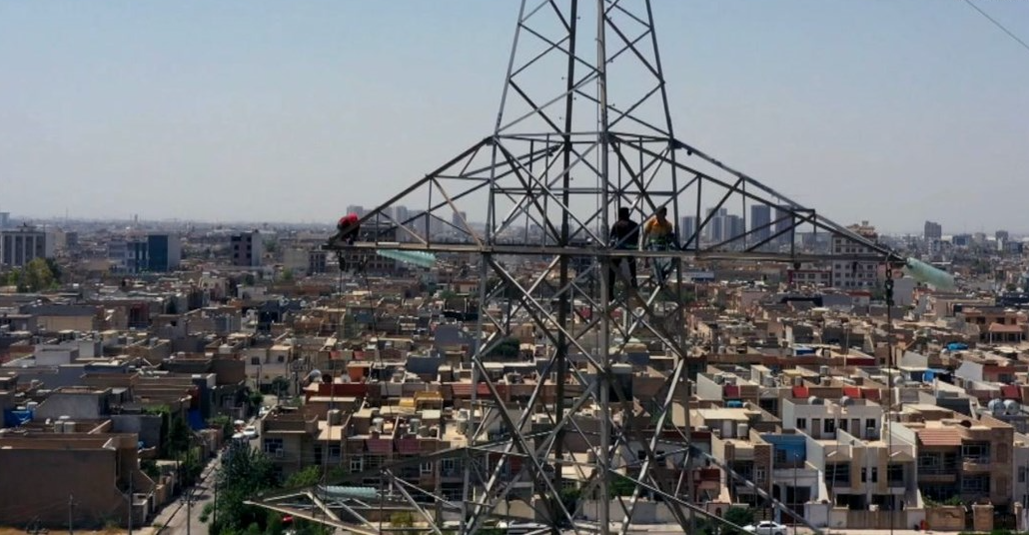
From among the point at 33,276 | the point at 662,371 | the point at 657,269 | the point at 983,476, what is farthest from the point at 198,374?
the point at 33,276

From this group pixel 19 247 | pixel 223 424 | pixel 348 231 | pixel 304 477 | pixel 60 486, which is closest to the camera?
pixel 348 231

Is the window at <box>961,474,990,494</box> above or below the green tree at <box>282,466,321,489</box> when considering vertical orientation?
below

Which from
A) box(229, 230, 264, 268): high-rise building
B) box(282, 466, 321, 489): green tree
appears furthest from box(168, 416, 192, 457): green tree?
box(229, 230, 264, 268): high-rise building

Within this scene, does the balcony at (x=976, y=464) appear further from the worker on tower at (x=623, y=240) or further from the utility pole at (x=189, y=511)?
the worker on tower at (x=623, y=240)

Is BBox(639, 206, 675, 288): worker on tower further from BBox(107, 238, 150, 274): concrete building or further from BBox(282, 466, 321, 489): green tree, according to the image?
BBox(107, 238, 150, 274): concrete building

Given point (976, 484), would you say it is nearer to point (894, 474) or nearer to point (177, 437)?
point (894, 474)

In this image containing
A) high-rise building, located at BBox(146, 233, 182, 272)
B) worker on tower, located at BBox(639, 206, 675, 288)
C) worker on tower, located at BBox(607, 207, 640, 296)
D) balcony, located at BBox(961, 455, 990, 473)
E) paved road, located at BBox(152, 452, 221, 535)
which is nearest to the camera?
worker on tower, located at BBox(607, 207, 640, 296)

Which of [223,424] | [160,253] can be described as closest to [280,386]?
[223,424]

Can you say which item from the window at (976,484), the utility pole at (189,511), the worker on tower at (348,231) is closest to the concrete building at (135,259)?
the utility pole at (189,511)
